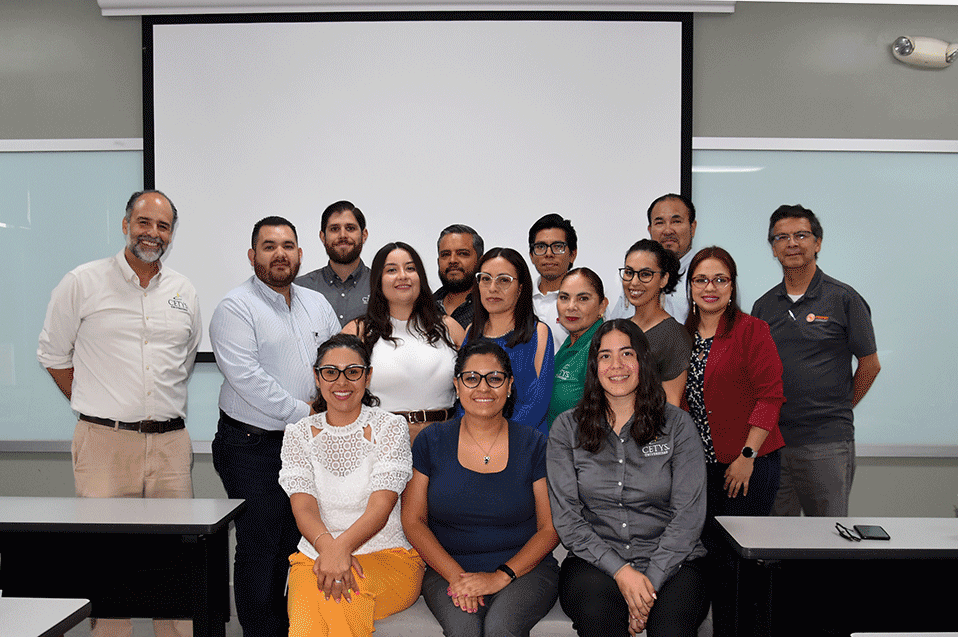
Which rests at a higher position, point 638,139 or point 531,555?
point 638,139

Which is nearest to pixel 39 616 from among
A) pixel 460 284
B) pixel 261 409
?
pixel 261 409

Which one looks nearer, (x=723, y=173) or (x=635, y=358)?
(x=635, y=358)

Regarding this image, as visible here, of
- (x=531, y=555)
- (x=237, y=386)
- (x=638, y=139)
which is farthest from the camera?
(x=638, y=139)

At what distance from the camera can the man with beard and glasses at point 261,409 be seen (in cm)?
259

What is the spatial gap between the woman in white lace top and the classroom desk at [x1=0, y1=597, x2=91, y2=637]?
2.02 feet

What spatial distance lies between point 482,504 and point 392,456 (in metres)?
0.33

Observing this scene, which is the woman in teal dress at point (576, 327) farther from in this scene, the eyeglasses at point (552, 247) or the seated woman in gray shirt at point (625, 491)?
the eyeglasses at point (552, 247)

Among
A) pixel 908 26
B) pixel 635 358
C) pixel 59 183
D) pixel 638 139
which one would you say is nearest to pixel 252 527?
pixel 635 358

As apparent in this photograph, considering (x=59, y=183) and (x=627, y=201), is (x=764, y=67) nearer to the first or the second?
(x=627, y=201)

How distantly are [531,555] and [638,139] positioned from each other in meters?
2.47

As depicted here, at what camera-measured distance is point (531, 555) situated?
2037mm

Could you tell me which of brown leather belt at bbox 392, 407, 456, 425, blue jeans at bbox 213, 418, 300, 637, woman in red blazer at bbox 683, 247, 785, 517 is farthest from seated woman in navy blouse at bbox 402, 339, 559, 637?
blue jeans at bbox 213, 418, 300, 637

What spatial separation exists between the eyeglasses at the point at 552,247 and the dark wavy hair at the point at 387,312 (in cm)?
65

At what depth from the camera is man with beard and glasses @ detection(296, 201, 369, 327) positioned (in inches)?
124
